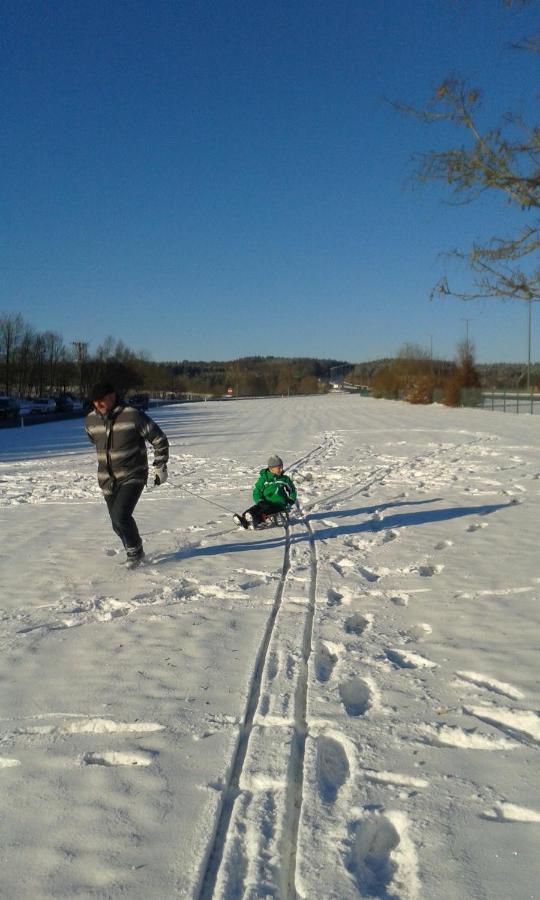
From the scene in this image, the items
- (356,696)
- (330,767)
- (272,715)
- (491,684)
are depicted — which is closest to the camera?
(330,767)

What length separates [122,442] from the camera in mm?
7305

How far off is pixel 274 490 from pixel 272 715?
564cm

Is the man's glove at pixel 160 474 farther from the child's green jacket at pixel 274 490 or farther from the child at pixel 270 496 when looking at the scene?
the child's green jacket at pixel 274 490

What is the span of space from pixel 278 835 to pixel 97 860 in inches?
29.8

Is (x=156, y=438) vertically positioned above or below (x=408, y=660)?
above

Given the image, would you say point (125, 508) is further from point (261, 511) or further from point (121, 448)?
point (261, 511)

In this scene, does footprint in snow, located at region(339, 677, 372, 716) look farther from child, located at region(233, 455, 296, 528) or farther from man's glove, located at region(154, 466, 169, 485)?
child, located at region(233, 455, 296, 528)

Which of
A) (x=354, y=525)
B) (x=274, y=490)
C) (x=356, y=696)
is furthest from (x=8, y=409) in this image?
(x=356, y=696)

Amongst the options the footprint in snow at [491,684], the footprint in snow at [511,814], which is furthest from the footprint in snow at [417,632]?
the footprint in snow at [511,814]

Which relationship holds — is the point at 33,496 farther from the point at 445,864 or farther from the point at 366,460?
the point at 445,864

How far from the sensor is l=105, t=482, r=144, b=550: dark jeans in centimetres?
732

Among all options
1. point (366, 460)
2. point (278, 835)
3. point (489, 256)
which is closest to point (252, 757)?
point (278, 835)

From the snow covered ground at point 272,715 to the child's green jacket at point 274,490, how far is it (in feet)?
1.87

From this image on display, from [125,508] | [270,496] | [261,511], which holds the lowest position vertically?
[261,511]
